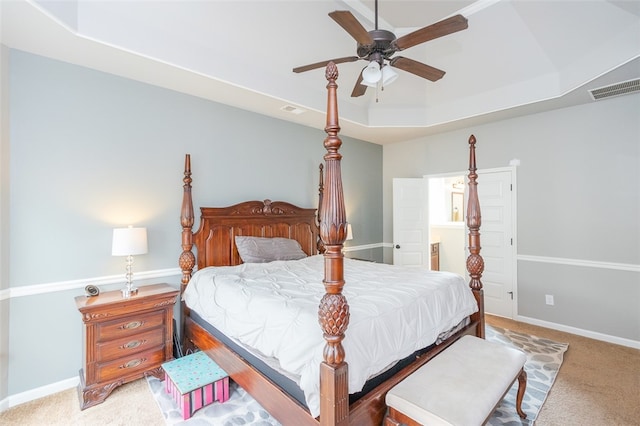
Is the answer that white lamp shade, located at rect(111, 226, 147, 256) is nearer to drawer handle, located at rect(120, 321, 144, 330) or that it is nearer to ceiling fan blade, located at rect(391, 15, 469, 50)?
drawer handle, located at rect(120, 321, 144, 330)

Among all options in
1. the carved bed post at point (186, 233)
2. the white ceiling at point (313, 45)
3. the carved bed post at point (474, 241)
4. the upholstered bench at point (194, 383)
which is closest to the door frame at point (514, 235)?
the white ceiling at point (313, 45)

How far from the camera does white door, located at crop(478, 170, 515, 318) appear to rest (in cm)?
431

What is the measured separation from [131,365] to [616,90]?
5.55 metres

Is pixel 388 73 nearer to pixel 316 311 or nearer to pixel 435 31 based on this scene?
pixel 435 31

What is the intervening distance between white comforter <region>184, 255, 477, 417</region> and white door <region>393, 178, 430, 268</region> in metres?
2.22

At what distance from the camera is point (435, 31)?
6.49ft

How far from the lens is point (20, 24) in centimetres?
215

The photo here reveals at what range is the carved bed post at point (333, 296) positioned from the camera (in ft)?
4.77

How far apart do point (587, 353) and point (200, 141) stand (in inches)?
191

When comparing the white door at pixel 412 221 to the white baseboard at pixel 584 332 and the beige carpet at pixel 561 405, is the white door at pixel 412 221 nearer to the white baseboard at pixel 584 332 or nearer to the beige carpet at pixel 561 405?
the white baseboard at pixel 584 332

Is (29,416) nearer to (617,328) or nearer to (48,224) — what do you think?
(48,224)

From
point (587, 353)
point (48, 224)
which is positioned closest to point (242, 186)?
point (48, 224)

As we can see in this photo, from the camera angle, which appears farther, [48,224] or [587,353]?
[587,353]

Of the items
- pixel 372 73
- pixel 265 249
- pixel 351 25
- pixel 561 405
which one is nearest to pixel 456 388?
pixel 561 405
